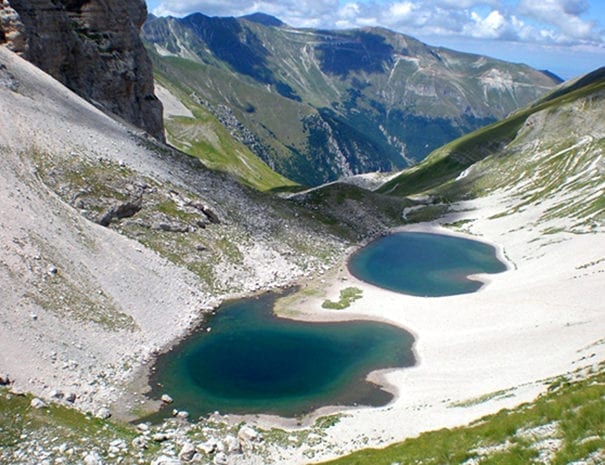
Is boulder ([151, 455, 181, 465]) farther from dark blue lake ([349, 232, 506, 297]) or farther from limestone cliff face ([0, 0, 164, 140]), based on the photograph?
limestone cliff face ([0, 0, 164, 140])

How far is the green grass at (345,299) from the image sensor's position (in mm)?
74125

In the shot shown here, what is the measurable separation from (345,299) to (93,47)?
75817mm

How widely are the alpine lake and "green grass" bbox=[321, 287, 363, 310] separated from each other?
4.88 meters

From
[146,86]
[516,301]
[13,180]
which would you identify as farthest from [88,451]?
[146,86]

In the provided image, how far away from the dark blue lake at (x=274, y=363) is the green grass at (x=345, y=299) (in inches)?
211

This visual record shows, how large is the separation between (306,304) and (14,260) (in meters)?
35.9

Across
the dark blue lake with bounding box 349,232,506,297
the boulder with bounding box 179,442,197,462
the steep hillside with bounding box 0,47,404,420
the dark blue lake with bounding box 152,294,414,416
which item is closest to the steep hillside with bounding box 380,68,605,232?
the dark blue lake with bounding box 349,232,506,297

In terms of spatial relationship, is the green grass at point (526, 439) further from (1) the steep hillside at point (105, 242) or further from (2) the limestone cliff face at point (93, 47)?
(2) the limestone cliff face at point (93, 47)

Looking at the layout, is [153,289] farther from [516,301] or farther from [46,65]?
[46,65]

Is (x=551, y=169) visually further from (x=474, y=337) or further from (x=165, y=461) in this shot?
(x=165, y=461)

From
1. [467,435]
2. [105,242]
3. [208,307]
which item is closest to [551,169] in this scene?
[208,307]

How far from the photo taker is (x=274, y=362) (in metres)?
57.9

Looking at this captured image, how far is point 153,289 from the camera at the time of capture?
64.9 meters

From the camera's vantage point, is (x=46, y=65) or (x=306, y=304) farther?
(x=46, y=65)
